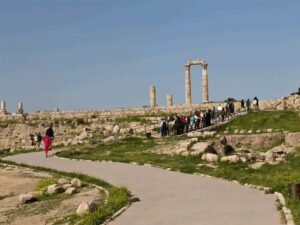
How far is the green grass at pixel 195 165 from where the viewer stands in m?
19.5

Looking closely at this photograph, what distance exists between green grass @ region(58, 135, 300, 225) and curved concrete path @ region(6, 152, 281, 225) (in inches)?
26.2

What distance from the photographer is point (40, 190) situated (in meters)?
22.0

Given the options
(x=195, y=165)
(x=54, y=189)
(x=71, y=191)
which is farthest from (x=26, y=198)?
(x=195, y=165)

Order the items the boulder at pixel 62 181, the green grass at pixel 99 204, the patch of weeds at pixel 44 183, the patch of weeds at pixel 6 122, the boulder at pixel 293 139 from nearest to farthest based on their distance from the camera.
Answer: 1. the green grass at pixel 99 204
2. the patch of weeds at pixel 44 183
3. the boulder at pixel 62 181
4. the boulder at pixel 293 139
5. the patch of weeds at pixel 6 122

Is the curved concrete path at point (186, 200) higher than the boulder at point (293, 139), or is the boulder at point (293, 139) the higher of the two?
the boulder at point (293, 139)

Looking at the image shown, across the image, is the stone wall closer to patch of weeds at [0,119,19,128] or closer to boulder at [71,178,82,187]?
patch of weeds at [0,119,19,128]

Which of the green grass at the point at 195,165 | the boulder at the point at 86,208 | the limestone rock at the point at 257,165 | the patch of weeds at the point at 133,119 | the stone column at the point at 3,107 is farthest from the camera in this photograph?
the stone column at the point at 3,107

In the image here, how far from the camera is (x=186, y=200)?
17.2 meters

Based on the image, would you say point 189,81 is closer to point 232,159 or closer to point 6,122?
point 6,122

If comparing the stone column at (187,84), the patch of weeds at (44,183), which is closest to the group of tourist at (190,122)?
the patch of weeds at (44,183)

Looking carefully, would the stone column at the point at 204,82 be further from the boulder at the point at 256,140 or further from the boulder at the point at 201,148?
the boulder at the point at 201,148

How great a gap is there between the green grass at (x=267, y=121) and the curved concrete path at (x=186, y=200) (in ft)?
56.6

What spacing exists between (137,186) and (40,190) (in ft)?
13.2

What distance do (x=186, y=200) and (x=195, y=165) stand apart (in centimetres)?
755
